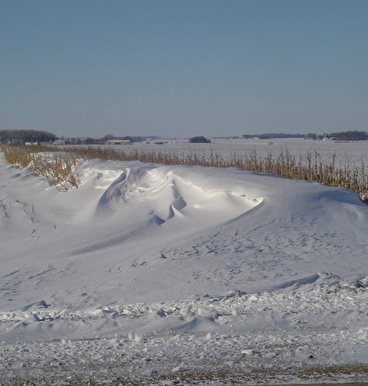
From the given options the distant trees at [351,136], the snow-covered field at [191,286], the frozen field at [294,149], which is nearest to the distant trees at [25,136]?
the frozen field at [294,149]

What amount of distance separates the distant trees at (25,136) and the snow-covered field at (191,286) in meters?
87.4

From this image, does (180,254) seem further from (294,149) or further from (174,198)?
(294,149)

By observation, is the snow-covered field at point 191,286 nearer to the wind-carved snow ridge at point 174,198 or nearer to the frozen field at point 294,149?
the wind-carved snow ridge at point 174,198

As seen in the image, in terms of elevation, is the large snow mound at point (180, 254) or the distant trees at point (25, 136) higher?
the distant trees at point (25, 136)

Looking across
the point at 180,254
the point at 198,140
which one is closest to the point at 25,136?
Result: the point at 198,140

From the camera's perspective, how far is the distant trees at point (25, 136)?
96.7 m

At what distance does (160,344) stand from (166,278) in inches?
106

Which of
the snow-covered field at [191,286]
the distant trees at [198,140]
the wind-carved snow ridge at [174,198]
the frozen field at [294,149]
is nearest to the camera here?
the snow-covered field at [191,286]

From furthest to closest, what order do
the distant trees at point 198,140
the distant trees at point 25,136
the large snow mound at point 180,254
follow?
the distant trees at point 198,140 → the distant trees at point 25,136 → the large snow mound at point 180,254

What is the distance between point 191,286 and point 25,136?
9709 cm

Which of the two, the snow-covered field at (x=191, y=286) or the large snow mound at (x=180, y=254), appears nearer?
the snow-covered field at (x=191, y=286)

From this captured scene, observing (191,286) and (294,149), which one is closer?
(191,286)

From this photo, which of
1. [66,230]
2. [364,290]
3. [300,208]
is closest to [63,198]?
[66,230]

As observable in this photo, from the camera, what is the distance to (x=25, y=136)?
9769 cm
